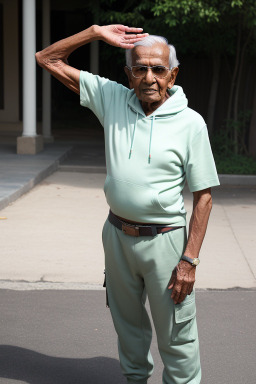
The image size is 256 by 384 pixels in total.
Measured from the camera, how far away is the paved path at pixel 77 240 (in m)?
6.07

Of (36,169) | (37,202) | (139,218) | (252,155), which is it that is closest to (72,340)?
(139,218)

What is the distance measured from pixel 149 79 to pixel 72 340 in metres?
2.16

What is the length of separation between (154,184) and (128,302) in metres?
0.63

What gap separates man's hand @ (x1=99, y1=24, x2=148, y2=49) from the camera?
10.6ft

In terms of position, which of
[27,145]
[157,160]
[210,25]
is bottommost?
[27,145]

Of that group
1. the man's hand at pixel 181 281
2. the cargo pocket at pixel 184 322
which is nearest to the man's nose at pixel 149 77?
the man's hand at pixel 181 281

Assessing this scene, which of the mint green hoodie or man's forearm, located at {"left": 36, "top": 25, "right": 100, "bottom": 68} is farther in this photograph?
man's forearm, located at {"left": 36, "top": 25, "right": 100, "bottom": 68}

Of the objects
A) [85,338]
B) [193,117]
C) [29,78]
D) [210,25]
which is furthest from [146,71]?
[29,78]

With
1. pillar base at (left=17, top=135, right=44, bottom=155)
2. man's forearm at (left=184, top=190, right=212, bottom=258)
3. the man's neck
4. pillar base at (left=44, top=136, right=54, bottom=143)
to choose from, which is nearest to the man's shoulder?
the man's neck

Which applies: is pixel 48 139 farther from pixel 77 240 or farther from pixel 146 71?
pixel 146 71

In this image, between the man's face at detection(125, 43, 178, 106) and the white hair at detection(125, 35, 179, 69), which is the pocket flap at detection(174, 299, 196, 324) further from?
the white hair at detection(125, 35, 179, 69)

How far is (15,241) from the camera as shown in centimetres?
721

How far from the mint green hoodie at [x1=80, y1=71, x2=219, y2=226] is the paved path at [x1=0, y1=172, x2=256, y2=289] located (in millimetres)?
2674

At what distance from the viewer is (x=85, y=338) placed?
474 centimetres
